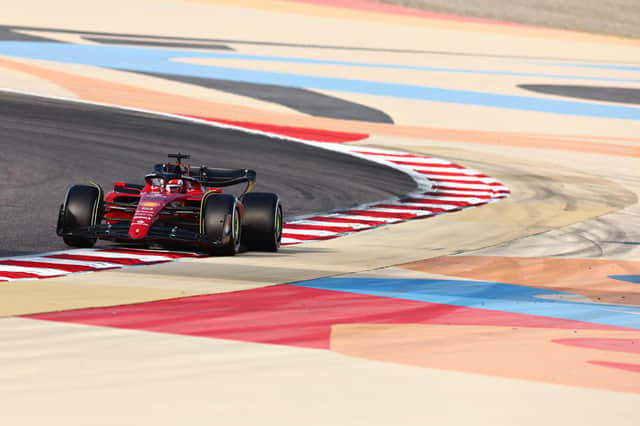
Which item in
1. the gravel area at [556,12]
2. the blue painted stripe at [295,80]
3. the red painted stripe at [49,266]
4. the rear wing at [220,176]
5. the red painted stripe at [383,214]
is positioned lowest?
the red painted stripe at [49,266]

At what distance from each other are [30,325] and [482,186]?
41.2 feet

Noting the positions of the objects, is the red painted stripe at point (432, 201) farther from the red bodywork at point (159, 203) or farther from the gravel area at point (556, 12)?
the gravel area at point (556, 12)

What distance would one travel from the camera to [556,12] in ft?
195

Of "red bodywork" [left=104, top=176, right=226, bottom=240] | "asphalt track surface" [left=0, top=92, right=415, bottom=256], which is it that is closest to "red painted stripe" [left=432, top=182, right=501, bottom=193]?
"asphalt track surface" [left=0, top=92, right=415, bottom=256]

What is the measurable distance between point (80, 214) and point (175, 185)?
0.99 m

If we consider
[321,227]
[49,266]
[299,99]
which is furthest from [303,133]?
[49,266]

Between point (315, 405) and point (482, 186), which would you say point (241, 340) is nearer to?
point (315, 405)

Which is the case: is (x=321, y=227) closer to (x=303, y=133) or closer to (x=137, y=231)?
(x=137, y=231)

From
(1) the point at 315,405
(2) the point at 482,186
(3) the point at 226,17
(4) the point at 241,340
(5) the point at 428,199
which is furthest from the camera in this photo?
(3) the point at 226,17

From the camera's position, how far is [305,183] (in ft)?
61.7

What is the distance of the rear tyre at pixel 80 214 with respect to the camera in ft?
40.1

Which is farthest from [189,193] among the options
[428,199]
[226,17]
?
[226,17]

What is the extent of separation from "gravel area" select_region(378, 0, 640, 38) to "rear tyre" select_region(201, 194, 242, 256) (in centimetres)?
4724

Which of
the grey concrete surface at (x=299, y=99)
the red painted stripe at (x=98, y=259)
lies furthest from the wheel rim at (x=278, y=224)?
the grey concrete surface at (x=299, y=99)
